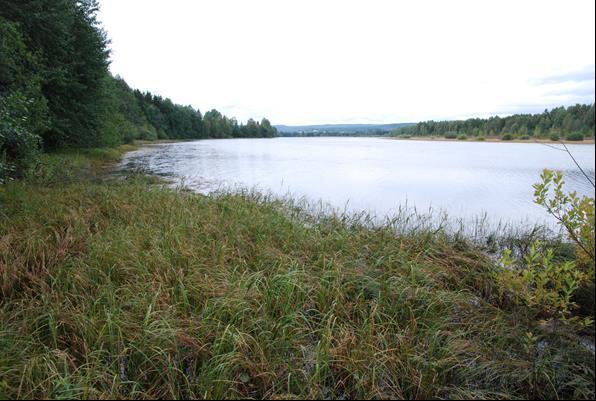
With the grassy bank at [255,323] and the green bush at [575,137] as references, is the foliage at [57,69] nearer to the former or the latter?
the grassy bank at [255,323]

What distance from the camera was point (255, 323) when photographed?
128 inches

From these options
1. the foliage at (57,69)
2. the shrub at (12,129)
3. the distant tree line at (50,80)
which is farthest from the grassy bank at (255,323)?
the foliage at (57,69)

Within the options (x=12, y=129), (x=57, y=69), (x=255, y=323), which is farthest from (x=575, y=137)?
(x=57, y=69)

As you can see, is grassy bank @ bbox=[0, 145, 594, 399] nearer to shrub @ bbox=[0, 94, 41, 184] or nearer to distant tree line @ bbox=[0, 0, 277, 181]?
shrub @ bbox=[0, 94, 41, 184]

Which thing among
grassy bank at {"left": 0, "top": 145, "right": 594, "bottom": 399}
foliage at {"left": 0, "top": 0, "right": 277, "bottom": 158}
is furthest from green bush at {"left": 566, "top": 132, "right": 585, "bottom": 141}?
foliage at {"left": 0, "top": 0, "right": 277, "bottom": 158}

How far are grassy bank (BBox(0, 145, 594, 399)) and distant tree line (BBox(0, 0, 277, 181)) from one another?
3347mm

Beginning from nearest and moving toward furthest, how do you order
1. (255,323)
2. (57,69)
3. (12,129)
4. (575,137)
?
(575,137), (255,323), (12,129), (57,69)

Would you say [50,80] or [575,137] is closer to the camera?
[575,137]

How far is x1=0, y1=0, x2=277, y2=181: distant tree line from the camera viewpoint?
26.3ft

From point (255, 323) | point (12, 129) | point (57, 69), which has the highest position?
point (57, 69)

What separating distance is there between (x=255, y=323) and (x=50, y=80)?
16.8 meters

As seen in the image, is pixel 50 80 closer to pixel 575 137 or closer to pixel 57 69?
pixel 57 69

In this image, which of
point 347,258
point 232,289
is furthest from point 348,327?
point 347,258

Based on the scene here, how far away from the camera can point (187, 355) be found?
2.91 m
